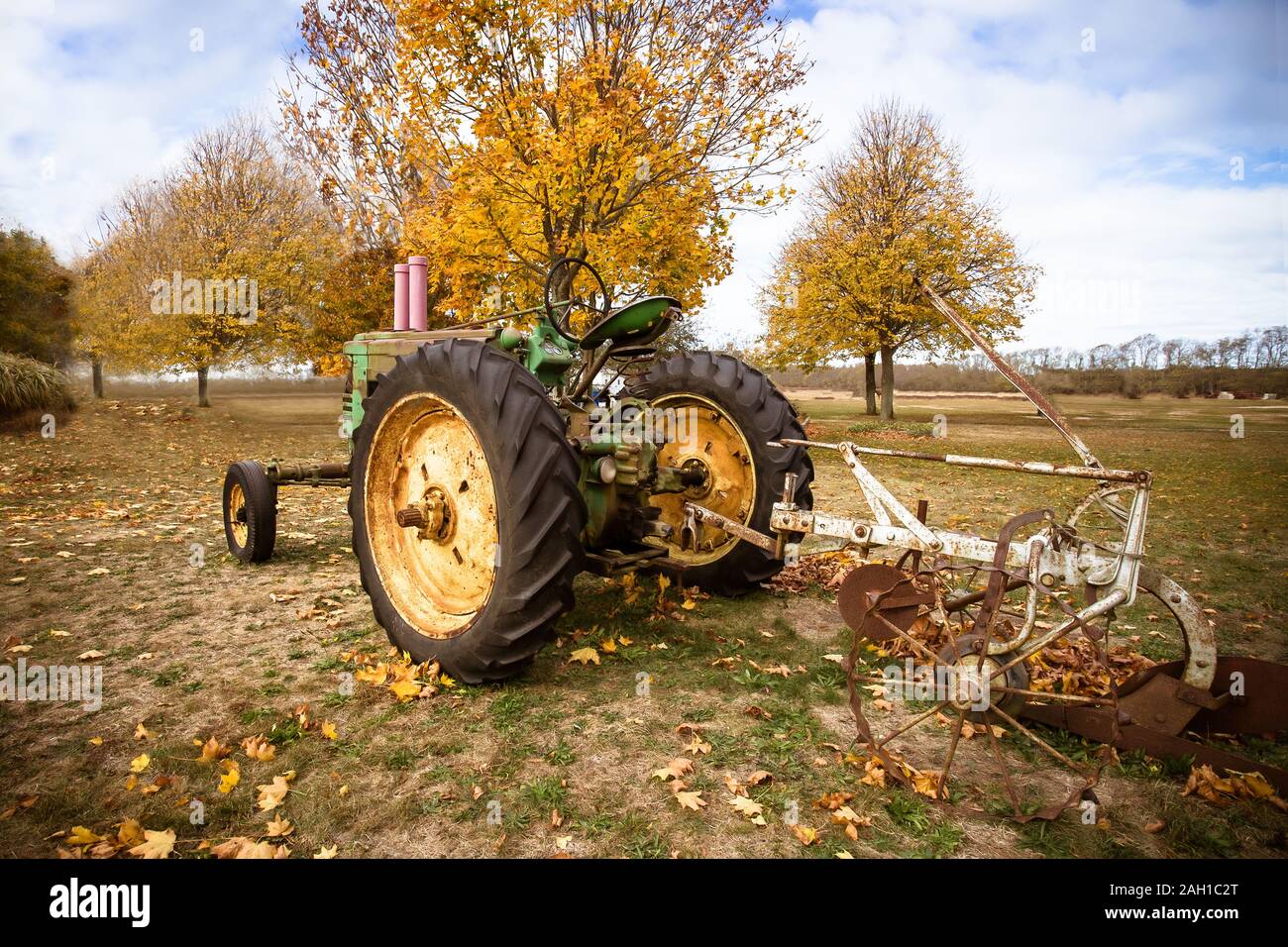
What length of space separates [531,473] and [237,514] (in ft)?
13.9

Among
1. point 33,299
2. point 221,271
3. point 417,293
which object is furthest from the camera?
point 221,271

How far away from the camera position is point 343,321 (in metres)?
18.1

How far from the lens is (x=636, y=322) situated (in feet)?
12.8

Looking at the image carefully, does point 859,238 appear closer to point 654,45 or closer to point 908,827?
point 654,45

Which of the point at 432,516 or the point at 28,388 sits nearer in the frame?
the point at 432,516

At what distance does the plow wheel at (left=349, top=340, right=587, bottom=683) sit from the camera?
3.07 metres

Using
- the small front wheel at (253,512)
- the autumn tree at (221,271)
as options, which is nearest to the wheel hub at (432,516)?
the small front wheel at (253,512)

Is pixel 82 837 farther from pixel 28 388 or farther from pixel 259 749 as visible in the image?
pixel 28 388

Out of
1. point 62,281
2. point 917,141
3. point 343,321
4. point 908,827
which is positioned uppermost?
point 917,141
